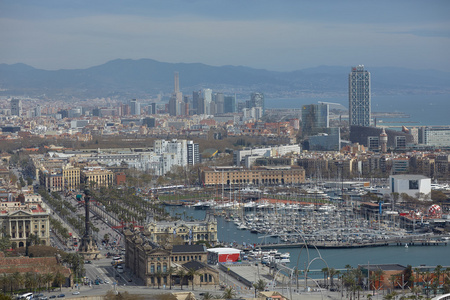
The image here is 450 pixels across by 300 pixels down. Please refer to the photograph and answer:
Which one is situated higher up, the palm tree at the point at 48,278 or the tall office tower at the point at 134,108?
the tall office tower at the point at 134,108

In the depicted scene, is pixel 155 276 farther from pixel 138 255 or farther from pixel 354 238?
pixel 354 238

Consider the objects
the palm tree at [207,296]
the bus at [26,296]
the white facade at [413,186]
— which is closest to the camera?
the palm tree at [207,296]

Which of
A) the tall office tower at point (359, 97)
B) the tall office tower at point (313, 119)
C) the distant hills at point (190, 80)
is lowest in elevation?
the tall office tower at point (313, 119)

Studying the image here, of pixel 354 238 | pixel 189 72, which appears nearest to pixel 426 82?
pixel 189 72

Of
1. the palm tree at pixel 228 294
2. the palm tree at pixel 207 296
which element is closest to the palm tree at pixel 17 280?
the palm tree at pixel 207 296

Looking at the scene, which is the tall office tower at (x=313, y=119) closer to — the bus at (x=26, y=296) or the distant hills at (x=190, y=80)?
the bus at (x=26, y=296)

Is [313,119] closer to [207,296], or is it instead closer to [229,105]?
[229,105]

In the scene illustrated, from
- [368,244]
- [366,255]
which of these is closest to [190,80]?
[368,244]
